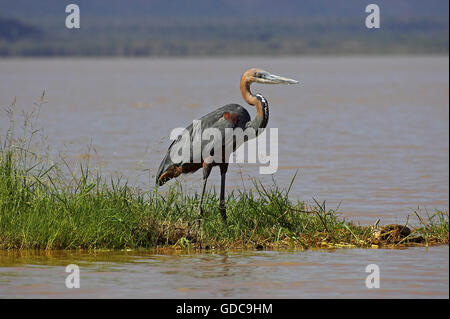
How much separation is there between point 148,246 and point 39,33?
442ft

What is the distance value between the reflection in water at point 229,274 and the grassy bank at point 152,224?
0.17 metres

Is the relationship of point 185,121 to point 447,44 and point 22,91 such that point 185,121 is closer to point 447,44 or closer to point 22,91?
point 22,91

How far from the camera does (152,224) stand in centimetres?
942

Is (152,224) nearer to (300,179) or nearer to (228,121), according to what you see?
(228,121)

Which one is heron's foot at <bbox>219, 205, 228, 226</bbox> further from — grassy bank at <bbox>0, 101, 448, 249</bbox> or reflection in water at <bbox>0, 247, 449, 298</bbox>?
reflection in water at <bbox>0, 247, 449, 298</bbox>

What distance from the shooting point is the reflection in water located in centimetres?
788

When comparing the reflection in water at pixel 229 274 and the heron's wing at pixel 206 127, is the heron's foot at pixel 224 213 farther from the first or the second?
the heron's wing at pixel 206 127

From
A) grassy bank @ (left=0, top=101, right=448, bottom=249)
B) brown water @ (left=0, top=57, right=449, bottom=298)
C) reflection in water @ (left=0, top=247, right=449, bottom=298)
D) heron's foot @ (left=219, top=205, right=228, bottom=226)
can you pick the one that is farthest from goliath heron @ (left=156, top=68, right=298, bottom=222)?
reflection in water @ (left=0, top=247, right=449, bottom=298)

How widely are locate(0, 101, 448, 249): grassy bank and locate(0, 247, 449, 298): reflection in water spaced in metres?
0.17

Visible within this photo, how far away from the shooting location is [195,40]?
497ft

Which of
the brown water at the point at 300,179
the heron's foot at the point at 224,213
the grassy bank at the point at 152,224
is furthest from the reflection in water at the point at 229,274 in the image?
the heron's foot at the point at 224,213

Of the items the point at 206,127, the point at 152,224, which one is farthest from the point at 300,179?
the point at 152,224

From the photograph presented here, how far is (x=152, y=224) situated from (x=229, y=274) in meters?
1.22
